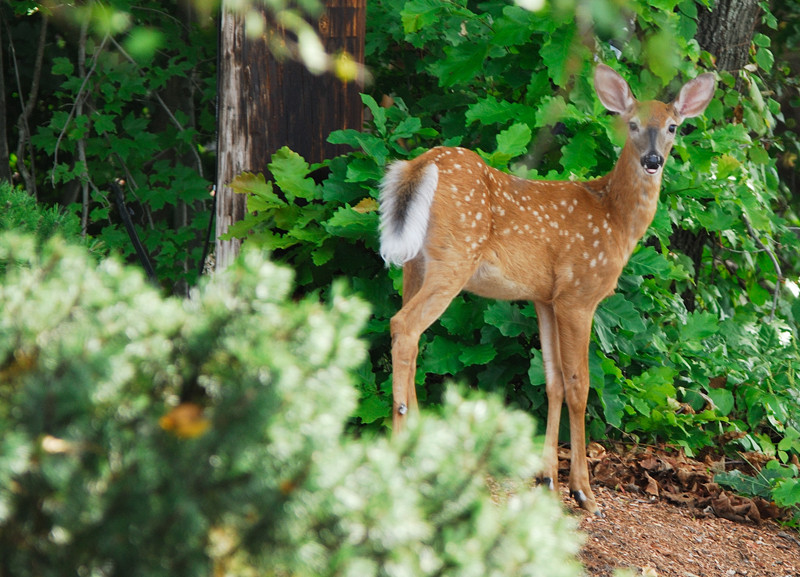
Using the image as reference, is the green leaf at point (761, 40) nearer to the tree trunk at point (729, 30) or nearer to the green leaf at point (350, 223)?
the tree trunk at point (729, 30)

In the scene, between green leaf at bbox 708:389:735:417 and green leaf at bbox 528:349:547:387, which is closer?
green leaf at bbox 528:349:547:387

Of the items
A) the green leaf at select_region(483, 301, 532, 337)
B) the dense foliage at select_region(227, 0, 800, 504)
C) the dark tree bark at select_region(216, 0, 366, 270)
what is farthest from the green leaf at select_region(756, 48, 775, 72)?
the dark tree bark at select_region(216, 0, 366, 270)

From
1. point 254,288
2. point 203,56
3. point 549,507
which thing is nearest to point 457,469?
point 549,507

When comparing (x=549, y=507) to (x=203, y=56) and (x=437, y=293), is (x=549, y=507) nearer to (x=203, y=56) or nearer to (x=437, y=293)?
(x=437, y=293)

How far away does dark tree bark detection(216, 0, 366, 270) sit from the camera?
4.59 m

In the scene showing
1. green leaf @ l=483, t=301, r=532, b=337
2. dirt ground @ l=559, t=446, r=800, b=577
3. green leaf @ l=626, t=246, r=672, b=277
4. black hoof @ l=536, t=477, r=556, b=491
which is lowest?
dirt ground @ l=559, t=446, r=800, b=577

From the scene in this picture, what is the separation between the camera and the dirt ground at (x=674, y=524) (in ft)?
12.2

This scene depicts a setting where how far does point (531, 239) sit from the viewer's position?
4.16 m

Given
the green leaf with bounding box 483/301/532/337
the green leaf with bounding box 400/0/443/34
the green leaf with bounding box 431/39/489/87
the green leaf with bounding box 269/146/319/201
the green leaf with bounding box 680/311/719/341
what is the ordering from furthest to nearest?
the green leaf with bounding box 680/311/719/341
the green leaf with bounding box 431/39/489/87
the green leaf with bounding box 400/0/443/34
the green leaf with bounding box 483/301/532/337
the green leaf with bounding box 269/146/319/201

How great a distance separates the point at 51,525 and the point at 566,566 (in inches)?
30.8

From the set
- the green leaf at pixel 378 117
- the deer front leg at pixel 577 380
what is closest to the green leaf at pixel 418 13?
the green leaf at pixel 378 117

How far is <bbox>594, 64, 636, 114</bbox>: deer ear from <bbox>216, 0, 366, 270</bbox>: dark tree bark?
1.21 m

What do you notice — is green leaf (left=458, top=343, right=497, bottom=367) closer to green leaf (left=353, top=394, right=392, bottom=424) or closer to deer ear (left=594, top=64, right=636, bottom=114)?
green leaf (left=353, top=394, right=392, bottom=424)

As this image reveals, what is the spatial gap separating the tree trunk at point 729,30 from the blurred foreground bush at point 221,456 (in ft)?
17.8
